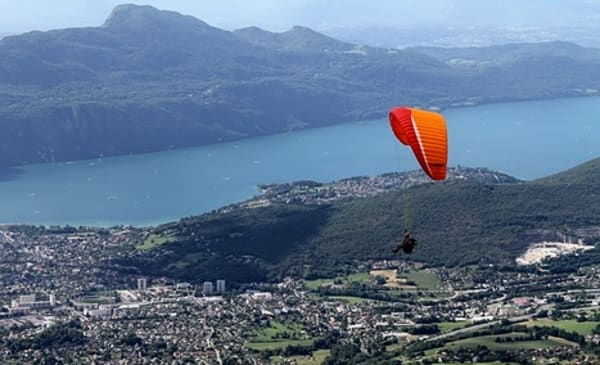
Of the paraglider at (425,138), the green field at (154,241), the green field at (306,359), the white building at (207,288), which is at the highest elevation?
the paraglider at (425,138)

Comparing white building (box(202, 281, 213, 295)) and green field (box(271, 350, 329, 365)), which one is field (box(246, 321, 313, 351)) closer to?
green field (box(271, 350, 329, 365))

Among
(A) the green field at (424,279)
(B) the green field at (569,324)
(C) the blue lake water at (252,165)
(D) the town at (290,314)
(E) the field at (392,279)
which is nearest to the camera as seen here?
(D) the town at (290,314)

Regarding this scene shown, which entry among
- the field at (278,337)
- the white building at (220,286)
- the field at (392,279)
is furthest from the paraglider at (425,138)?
the white building at (220,286)

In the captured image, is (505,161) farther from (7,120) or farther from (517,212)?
(7,120)

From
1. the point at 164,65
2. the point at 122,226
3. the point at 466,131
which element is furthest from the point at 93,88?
the point at 122,226

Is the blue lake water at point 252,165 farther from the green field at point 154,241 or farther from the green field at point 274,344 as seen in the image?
the green field at point 274,344

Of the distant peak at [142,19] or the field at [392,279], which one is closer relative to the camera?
the field at [392,279]

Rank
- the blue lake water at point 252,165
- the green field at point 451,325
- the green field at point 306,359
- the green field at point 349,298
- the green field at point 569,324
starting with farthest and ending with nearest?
the blue lake water at point 252,165, the green field at point 349,298, the green field at point 451,325, the green field at point 569,324, the green field at point 306,359

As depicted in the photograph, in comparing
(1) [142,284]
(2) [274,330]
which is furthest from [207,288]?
(2) [274,330]
